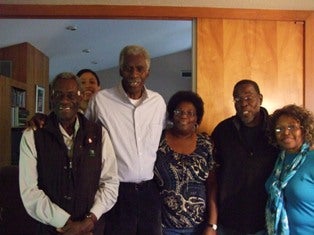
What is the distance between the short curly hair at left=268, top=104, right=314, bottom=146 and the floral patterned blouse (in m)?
0.37

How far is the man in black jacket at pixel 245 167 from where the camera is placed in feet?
6.23

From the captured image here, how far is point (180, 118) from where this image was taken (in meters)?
2.02

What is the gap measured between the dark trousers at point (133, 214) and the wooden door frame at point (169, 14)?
51.4 inches

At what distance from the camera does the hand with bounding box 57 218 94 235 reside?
5.23 feet

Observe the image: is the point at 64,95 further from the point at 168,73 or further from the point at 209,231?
the point at 168,73

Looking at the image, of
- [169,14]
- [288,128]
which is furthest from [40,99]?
[288,128]

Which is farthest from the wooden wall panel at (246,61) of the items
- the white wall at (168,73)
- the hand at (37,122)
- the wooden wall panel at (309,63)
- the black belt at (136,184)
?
the white wall at (168,73)

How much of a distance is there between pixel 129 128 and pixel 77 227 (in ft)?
1.88

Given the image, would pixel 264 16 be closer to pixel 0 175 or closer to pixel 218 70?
pixel 218 70

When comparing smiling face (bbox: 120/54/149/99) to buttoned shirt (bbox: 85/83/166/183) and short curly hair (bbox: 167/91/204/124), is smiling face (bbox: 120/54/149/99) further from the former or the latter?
short curly hair (bbox: 167/91/204/124)

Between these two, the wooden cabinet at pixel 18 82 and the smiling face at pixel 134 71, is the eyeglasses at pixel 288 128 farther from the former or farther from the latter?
the wooden cabinet at pixel 18 82

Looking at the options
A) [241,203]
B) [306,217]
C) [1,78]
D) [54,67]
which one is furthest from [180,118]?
[54,67]

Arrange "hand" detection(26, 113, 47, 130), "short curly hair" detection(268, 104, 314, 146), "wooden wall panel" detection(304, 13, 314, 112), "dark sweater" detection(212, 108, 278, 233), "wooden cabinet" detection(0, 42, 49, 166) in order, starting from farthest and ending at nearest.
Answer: "wooden cabinet" detection(0, 42, 49, 166) → "wooden wall panel" detection(304, 13, 314, 112) → "dark sweater" detection(212, 108, 278, 233) → "short curly hair" detection(268, 104, 314, 146) → "hand" detection(26, 113, 47, 130)

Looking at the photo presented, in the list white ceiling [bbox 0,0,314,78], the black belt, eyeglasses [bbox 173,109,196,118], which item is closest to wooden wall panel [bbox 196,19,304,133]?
white ceiling [bbox 0,0,314,78]
